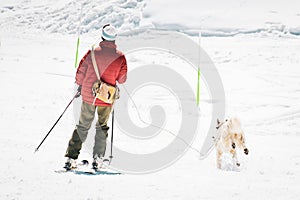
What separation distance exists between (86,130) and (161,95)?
26.1ft

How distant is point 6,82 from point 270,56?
12.5m

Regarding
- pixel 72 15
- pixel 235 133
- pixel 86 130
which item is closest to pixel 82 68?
pixel 86 130

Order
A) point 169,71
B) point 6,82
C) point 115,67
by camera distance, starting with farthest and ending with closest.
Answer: point 169,71 < point 6,82 < point 115,67

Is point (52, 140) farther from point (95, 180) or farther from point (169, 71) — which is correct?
point (169, 71)

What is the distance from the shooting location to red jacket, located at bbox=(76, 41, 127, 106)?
193 inches

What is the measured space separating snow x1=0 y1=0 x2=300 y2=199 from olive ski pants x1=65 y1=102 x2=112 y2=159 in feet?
0.93

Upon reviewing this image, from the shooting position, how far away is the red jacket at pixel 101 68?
4.91 metres

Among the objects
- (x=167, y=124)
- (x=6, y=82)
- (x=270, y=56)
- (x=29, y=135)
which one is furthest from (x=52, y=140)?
(x=270, y=56)

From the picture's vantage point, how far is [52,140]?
6.75 m

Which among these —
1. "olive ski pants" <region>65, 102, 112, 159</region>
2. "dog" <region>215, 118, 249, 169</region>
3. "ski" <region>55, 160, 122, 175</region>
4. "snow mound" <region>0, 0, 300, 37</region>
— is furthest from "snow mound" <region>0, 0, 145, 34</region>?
"ski" <region>55, 160, 122, 175</region>

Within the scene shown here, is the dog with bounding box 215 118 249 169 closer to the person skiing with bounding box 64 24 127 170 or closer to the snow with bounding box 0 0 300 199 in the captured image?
the snow with bounding box 0 0 300 199

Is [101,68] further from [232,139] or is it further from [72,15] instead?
[72,15]

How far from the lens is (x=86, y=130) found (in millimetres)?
5152

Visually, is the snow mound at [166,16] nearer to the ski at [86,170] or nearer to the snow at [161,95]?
the snow at [161,95]
